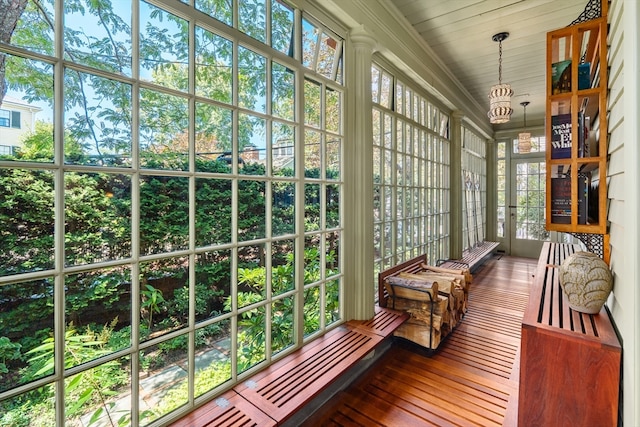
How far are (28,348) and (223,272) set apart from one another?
757 mm

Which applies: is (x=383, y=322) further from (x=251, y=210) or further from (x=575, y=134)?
(x=575, y=134)

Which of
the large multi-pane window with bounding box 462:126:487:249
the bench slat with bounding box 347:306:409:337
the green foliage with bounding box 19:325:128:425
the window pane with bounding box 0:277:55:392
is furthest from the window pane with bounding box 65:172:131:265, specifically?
the large multi-pane window with bounding box 462:126:487:249

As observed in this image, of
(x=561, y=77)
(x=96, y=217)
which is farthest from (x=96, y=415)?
(x=561, y=77)

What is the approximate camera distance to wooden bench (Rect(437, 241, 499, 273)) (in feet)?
13.5

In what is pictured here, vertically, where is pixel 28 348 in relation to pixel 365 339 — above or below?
above

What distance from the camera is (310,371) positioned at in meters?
1.75

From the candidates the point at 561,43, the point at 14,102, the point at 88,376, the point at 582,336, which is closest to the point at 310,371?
the point at 88,376

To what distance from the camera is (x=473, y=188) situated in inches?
233

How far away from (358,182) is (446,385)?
5.43ft

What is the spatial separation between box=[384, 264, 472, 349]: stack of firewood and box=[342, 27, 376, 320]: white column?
1.23ft

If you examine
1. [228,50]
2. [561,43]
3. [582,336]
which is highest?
[561,43]

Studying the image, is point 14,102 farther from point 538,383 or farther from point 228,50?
point 538,383

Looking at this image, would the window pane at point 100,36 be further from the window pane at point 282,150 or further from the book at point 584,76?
the book at point 584,76

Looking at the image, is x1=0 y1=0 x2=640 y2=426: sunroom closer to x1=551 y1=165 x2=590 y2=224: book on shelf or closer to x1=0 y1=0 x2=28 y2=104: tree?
x1=0 y1=0 x2=28 y2=104: tree
